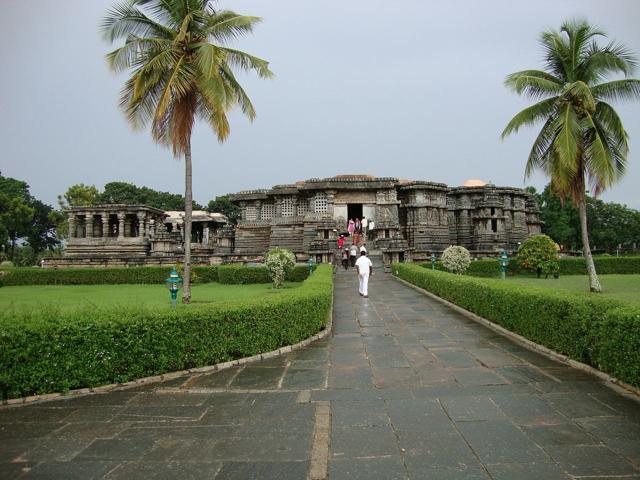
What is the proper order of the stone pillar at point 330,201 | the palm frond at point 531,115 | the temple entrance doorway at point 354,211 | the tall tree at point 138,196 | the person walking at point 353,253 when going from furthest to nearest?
the tall tree at point 138,196
the temple entrance doorway at point 354,211
the stone pillar at point 330,201
the person walking at point 353,253
the palm frond at point 531,115

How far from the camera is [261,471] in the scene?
10.9 ft

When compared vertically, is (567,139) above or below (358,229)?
above

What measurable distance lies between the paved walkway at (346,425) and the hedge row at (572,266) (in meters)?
17.8

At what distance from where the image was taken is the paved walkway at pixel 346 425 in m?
3.39

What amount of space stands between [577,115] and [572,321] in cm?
1113

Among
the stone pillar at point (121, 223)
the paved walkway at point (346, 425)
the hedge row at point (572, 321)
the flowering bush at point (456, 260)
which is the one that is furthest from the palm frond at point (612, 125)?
the stone pillar at point (121, 223)

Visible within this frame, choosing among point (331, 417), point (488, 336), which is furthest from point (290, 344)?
point (488, 336)

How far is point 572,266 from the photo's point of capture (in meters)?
24.8

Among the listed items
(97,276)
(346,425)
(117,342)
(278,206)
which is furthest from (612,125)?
(97,276)

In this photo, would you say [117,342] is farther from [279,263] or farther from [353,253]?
[353,253]

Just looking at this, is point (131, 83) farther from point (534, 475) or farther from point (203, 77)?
point (534, 475)

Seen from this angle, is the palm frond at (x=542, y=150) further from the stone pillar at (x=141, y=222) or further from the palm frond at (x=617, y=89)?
the stone pillar at (x=141, y=222)

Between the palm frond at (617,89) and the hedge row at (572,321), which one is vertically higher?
the palm frond at (617,89)

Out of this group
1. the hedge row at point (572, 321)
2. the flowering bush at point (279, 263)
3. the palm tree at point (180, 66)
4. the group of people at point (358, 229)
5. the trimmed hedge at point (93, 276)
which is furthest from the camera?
the group of people at point (358, 229)
